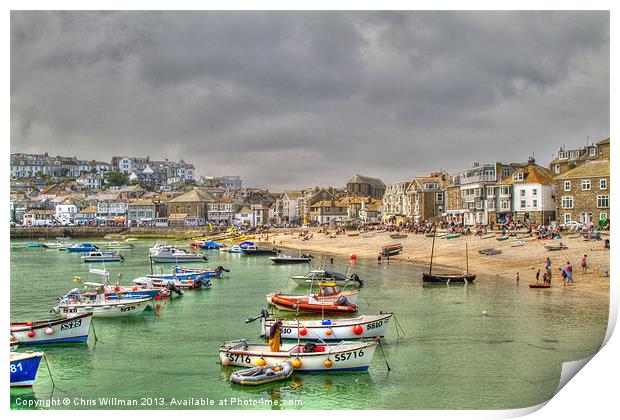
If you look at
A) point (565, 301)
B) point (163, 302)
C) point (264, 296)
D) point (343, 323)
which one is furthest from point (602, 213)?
point (163, 302)

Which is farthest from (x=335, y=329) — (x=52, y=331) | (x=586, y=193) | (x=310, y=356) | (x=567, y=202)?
(x=567, y=202)

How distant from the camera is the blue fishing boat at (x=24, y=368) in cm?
1259

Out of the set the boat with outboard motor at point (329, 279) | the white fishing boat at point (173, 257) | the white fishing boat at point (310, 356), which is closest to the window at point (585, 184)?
the boat with outboard motor at point (329, 279)

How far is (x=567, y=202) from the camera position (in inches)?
1421

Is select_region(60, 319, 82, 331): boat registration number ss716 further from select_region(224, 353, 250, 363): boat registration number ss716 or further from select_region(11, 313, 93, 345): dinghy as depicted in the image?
select_region(224, 353, 250, 363): boat registration number ss716

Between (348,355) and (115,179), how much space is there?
408ft

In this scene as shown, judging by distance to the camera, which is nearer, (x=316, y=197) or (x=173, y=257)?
(x=173, y=257)

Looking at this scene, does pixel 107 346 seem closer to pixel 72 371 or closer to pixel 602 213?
pixel 72 371

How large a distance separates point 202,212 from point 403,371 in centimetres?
8246

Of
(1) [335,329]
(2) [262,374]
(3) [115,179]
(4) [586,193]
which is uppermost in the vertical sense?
(3) [115,179]

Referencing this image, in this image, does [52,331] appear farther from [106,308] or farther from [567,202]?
[567,202]

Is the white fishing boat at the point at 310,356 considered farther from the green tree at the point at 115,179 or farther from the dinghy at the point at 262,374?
the green tree at the point at 115,179

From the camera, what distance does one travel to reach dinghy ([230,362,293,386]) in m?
13.1

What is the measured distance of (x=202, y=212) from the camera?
93.9 metres
